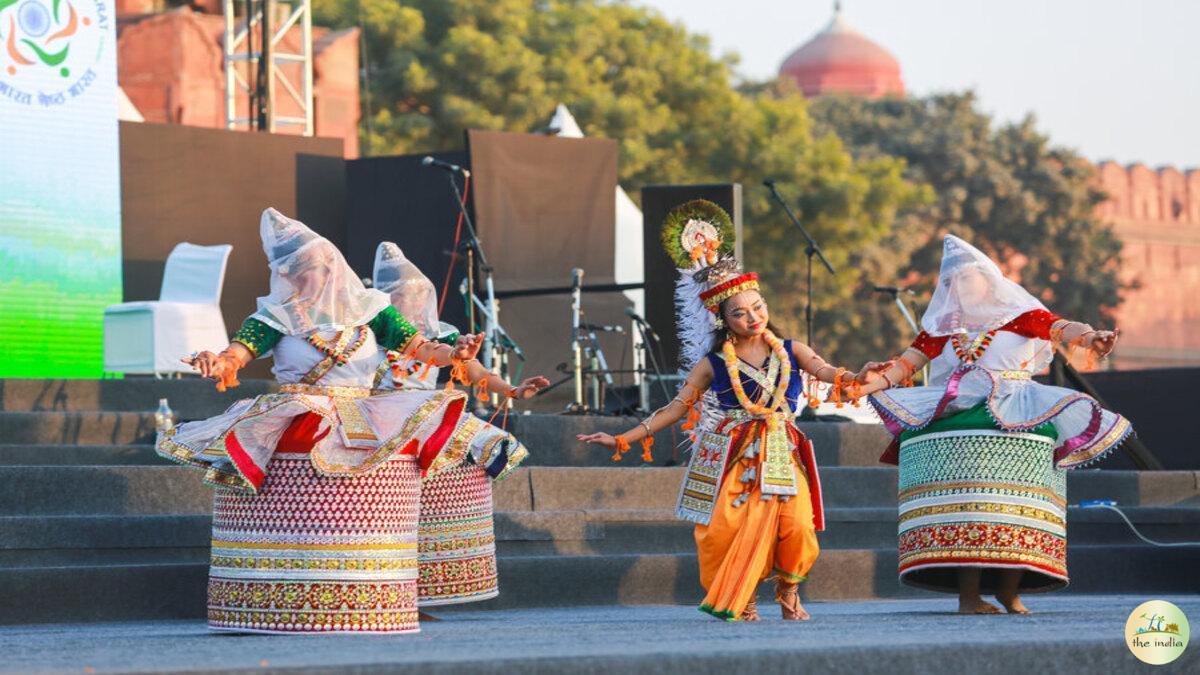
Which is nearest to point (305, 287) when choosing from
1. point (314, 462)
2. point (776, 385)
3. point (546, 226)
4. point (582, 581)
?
point (314, 462)

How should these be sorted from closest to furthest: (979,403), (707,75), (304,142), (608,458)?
1. (979,403)
2. (608,458)
3. (304,142)
4. (707,75)

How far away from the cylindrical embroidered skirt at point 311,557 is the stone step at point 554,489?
201cm

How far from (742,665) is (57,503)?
428 centimetres

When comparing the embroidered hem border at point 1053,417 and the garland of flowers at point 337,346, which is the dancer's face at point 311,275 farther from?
the embroidered hem border at point 1053,417

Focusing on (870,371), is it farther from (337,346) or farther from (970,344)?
(337,346)

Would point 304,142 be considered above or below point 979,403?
above

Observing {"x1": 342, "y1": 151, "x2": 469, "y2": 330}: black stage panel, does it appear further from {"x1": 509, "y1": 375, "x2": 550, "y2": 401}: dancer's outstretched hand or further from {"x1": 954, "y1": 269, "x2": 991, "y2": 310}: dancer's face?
{"x1": 509, "y1": 375, "x2": 550, "y2": 401}: dancer's outstretched hand

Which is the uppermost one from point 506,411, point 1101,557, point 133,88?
point 133,88

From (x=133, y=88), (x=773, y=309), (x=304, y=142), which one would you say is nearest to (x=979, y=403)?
(x=304, y=142)

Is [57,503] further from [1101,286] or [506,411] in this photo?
[1101,286]

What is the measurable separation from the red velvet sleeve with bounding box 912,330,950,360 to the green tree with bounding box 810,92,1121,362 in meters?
27.0

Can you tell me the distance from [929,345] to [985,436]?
20.4 inches

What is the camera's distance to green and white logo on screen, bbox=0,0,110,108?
11773 mm

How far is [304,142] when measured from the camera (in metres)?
14.3
